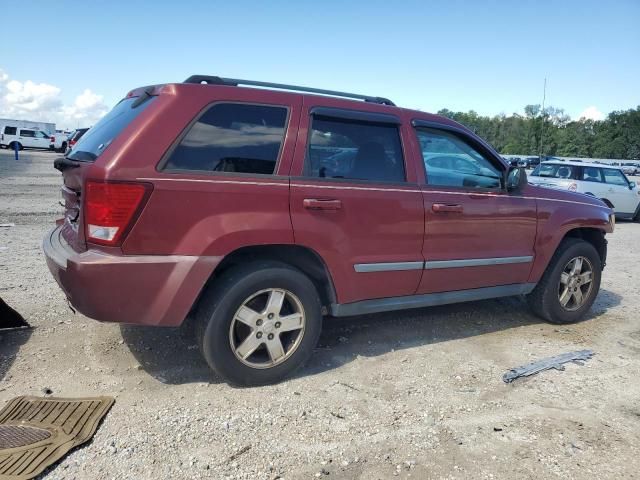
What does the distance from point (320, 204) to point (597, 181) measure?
13065 mm

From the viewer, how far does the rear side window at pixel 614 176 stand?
14.0 metres

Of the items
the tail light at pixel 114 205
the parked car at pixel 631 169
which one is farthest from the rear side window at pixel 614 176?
the parked car at pixel 631 169

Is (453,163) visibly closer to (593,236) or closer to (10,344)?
(593,236)

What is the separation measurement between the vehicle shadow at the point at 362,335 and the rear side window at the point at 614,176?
9.93 m

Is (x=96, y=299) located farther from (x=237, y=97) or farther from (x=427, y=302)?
(x=427, y=302)

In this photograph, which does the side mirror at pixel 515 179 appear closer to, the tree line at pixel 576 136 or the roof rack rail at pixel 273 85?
the roof rack rail at pixel 273 85

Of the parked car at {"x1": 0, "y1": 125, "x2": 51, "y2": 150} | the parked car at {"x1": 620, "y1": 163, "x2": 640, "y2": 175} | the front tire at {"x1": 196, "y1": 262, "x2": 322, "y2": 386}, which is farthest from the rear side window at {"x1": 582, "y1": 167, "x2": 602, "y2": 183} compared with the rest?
the parked car at {"x1": 620, "y1": 163, "x2": 640, "y2": 175}

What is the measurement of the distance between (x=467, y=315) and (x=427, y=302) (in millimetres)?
1225

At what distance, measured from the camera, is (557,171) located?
13.6 m

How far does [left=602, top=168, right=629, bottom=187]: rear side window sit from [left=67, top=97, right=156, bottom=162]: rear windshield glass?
1409 centimetres

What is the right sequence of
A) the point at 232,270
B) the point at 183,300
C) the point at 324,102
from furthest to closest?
the point at 324,102 → the point at 232,270 → the point at 183,300

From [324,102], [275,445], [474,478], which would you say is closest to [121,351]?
[275,445]

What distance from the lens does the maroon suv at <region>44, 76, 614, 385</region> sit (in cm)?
290

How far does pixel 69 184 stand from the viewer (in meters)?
3.30
